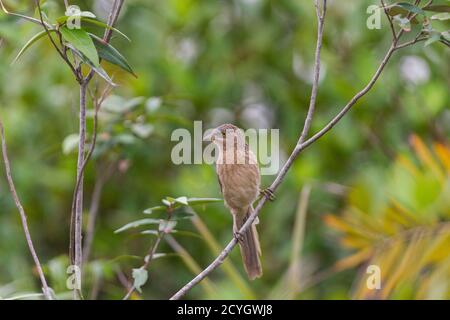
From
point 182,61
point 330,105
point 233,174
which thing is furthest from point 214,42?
point 233,174

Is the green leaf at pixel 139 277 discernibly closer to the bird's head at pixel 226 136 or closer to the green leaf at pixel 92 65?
the green leaf at pixel 92 65

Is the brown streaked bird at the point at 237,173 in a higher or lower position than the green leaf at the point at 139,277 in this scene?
higher

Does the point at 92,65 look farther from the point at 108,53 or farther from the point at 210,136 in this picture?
the point at 210,136

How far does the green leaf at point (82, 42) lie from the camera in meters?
2.46

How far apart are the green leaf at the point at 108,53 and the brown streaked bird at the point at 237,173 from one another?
5.38 feet

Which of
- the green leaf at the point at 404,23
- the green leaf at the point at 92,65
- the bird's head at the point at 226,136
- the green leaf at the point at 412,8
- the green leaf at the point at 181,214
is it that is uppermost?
the green leaf at the point at 412,8

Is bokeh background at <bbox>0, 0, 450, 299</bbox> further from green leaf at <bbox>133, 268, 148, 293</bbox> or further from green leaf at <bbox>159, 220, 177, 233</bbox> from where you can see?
green leaf at <bbox>133, 268, 148, 293</bbox>

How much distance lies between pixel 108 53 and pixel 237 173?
1.70 metres

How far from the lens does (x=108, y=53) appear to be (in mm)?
2652

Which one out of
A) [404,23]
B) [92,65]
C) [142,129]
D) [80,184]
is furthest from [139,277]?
[142,129]

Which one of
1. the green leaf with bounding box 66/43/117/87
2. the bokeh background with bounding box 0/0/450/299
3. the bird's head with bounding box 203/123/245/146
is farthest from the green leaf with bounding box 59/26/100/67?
the bokeh background with bounding box 0/0/450/299

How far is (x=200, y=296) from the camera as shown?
585 centimetres

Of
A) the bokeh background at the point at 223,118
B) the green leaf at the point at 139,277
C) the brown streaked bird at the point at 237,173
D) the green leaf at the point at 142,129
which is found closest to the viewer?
the green leaf at the point at 139,277

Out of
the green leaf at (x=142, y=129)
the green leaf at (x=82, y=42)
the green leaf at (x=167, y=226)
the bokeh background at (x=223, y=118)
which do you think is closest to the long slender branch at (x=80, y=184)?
the green leaf at (x=82, y=42)
